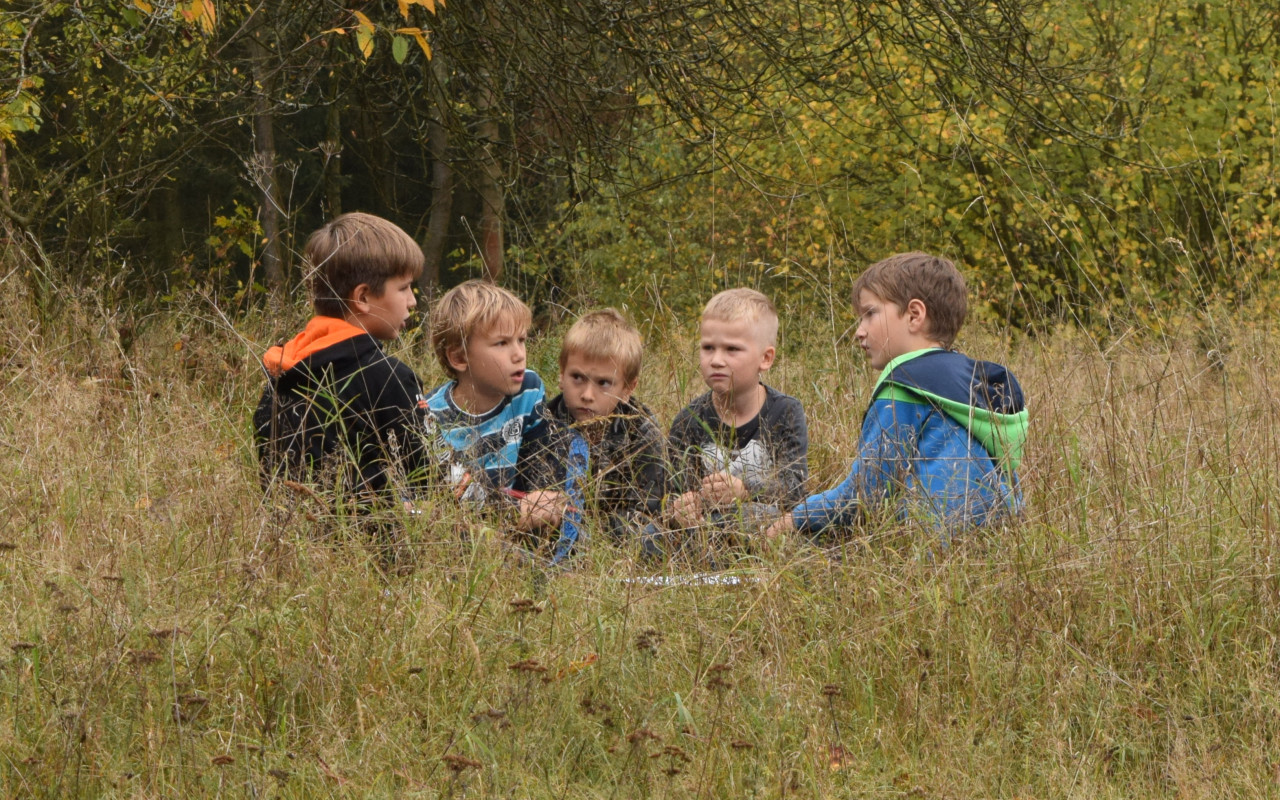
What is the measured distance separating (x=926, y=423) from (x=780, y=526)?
1.73 ft

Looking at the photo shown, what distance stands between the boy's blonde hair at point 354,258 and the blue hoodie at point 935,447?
1.39 meters

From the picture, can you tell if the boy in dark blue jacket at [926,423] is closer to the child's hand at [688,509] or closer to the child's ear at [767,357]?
the child's hand at [688,509]

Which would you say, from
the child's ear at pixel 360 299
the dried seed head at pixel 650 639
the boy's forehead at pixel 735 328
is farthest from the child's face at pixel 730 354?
the dried seed head at pixel 650 639

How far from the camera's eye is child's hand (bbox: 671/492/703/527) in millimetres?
3184

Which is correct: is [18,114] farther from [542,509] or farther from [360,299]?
[542,509]

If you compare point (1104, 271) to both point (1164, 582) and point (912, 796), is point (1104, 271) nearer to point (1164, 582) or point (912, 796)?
point (1164, 582)

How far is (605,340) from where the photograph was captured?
3.85 meters

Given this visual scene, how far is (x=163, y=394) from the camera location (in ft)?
14.9

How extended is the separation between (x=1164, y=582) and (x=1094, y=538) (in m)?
0.22

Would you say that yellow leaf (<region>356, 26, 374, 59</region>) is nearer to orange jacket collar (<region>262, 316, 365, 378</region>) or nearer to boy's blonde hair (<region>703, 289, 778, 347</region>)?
orange jacket collar (<region>262, 316, 365, 378</region>)

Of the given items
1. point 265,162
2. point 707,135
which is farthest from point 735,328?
point 265,162

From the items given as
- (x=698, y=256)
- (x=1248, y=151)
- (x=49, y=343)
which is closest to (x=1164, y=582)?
(x=49, y=343)

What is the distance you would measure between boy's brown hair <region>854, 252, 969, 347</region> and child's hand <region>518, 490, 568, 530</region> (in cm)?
109

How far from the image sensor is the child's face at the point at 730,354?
392cm
